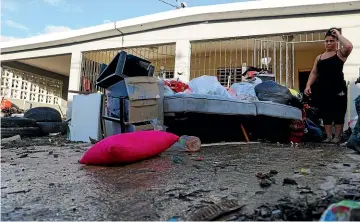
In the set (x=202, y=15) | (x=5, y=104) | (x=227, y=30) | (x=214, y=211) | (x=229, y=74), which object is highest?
(x=202, y=15)

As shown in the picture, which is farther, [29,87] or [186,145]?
[29,87]

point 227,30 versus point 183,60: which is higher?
point 227,30

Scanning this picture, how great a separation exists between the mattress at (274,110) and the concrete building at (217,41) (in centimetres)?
263

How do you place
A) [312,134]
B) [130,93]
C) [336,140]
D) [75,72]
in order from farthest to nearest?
1. [75,72]
2. [312,134]
3. [336,140]
4. [130,93]

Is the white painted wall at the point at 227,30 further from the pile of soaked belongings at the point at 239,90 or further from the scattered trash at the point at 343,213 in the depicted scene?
the scattered trash at the point at 343,213

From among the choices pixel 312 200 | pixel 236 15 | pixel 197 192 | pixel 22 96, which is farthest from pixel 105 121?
pixel 22 96

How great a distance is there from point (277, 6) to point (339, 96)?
3075 mm

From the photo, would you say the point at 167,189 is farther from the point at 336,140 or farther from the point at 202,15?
the point at 202,15

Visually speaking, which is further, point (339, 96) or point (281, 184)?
point (339, 96)

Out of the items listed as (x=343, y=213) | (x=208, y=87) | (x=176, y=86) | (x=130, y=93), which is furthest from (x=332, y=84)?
(x=343, y=213)

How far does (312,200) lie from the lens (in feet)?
3.38

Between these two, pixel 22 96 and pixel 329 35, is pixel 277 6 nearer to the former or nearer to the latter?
pixel 329 35

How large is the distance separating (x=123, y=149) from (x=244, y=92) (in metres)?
2.27

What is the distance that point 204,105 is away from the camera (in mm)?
2895
